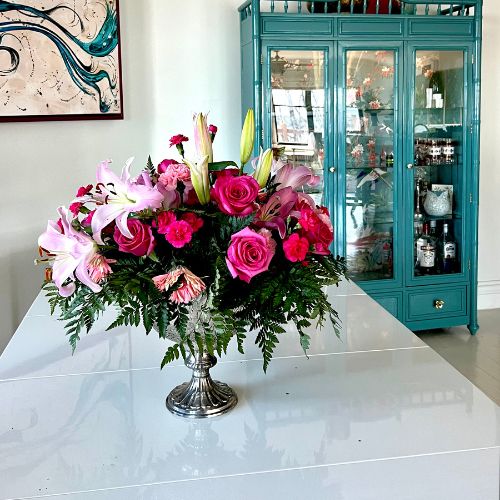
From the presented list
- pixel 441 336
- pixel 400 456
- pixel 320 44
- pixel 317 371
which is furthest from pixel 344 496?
pixel 441 336

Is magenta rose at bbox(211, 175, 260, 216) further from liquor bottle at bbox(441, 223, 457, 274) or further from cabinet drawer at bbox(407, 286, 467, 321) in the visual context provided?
liquor bottle at bbox(441, 223, 457, 274)

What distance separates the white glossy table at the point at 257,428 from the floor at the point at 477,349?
77.5 inches

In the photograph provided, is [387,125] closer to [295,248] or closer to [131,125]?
[131,125]

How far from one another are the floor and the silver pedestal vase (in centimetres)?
234

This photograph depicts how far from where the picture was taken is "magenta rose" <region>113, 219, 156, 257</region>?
48.1 inches

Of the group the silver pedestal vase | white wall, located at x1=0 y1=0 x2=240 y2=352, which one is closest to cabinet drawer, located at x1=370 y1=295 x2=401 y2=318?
white wall, located at x1=0 y1=0 x2=240 y2=352

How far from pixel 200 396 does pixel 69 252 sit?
1.42ft

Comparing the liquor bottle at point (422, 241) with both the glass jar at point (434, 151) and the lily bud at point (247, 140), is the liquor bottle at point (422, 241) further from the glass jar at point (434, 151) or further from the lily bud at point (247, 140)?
the lily bud at point (247, 140)

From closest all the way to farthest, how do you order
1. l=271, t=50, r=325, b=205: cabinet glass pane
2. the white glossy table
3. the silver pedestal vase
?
the white glossy table → the silver pedestal vase → l=271, t=50, r=325, b=205: cabinet glass pane

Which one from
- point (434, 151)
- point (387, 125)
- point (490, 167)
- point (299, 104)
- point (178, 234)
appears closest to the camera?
point (178, 234)

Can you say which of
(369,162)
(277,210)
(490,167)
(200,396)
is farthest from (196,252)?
(490,167)

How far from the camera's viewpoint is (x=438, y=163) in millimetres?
4184

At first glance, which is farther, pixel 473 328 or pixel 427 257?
pixel 473 328

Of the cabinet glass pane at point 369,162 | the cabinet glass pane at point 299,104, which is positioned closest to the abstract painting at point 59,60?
the cabinet glass pane at point 299,104
